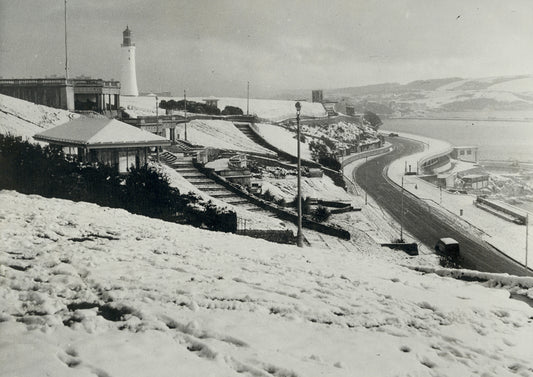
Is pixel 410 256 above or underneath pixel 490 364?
underneath

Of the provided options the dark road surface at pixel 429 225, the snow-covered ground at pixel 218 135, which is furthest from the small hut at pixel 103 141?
the dark road surface at pixel 429 225

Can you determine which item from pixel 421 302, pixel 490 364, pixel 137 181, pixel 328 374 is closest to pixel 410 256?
pixel 137 181

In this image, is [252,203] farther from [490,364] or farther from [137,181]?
[490,364]

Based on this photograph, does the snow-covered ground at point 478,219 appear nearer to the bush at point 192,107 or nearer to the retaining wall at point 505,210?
the retaining wall at point 505,210

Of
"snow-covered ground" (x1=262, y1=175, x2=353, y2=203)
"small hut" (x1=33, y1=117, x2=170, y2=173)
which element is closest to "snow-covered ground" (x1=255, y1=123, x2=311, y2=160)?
"snow-covered ground" (x1=262, y1=175, x2=353, y2=203)

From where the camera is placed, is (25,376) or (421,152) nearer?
(25,376)

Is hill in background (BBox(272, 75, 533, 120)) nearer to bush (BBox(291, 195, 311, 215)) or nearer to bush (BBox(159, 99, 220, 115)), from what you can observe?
bush (BBox(159, 99, 220, 115))

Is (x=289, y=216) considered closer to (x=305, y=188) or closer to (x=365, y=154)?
(x=305, y=188)

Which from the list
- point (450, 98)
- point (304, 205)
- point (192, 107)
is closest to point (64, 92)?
point (304, 205)
